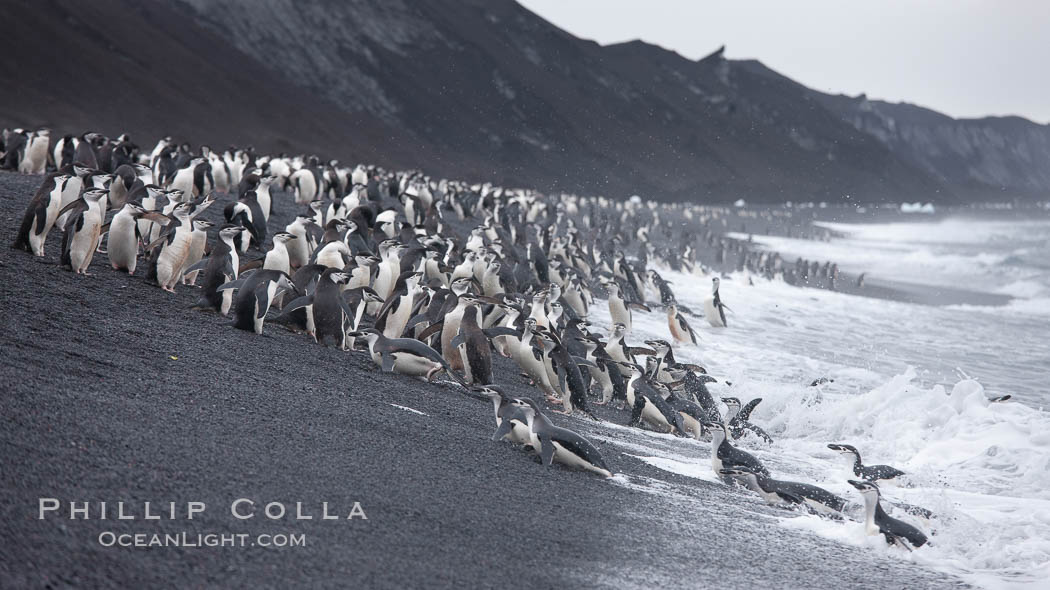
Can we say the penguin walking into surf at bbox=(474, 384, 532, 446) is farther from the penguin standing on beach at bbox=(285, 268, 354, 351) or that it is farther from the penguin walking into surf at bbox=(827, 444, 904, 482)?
the penguin walking into surf at bbox=(827, 444, 904, 482)

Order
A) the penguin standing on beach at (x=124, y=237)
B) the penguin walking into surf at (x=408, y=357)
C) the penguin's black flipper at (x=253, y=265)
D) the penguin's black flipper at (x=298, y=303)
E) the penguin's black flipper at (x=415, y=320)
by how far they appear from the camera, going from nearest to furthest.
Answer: the penguin walking into surf at (x=408, y=357) < the penguin's black flipper at (x=298, y=303) < the penguin standing on beach at (x=124, y=237) < the penguin's black flipper at (x=415, y=320) < the penguin's black flipper at (x=253, y=265)

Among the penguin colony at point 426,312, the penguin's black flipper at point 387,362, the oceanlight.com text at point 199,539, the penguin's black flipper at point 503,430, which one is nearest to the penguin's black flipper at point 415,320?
the penguin colony at point 426,312

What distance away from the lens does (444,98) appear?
2879 inches

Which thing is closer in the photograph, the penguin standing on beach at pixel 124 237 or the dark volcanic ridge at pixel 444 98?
the penguin standing on beach at pixel 124 237

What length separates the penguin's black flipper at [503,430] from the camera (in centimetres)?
606

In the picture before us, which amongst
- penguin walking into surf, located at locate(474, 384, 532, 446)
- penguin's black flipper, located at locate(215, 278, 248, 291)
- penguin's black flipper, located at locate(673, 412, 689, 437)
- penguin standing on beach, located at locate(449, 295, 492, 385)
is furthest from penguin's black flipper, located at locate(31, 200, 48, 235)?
penguin's black flipper, located at locate(673, 412, 689, 437)

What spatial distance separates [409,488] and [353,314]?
3.70 metres

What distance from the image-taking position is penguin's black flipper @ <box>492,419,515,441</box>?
6.06 m

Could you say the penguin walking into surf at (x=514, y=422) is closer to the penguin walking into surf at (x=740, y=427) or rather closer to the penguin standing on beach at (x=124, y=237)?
the penguin walking into surf at (x=740, y=427)

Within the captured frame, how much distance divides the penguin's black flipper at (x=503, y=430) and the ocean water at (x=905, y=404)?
124 centimetres

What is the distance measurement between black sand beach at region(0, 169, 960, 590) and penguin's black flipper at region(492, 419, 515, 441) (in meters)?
0.09

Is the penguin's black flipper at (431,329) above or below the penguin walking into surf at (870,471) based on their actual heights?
above

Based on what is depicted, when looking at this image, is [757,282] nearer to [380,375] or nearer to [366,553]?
[380,375]

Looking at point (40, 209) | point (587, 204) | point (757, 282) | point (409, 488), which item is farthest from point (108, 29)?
point (409, 488)
